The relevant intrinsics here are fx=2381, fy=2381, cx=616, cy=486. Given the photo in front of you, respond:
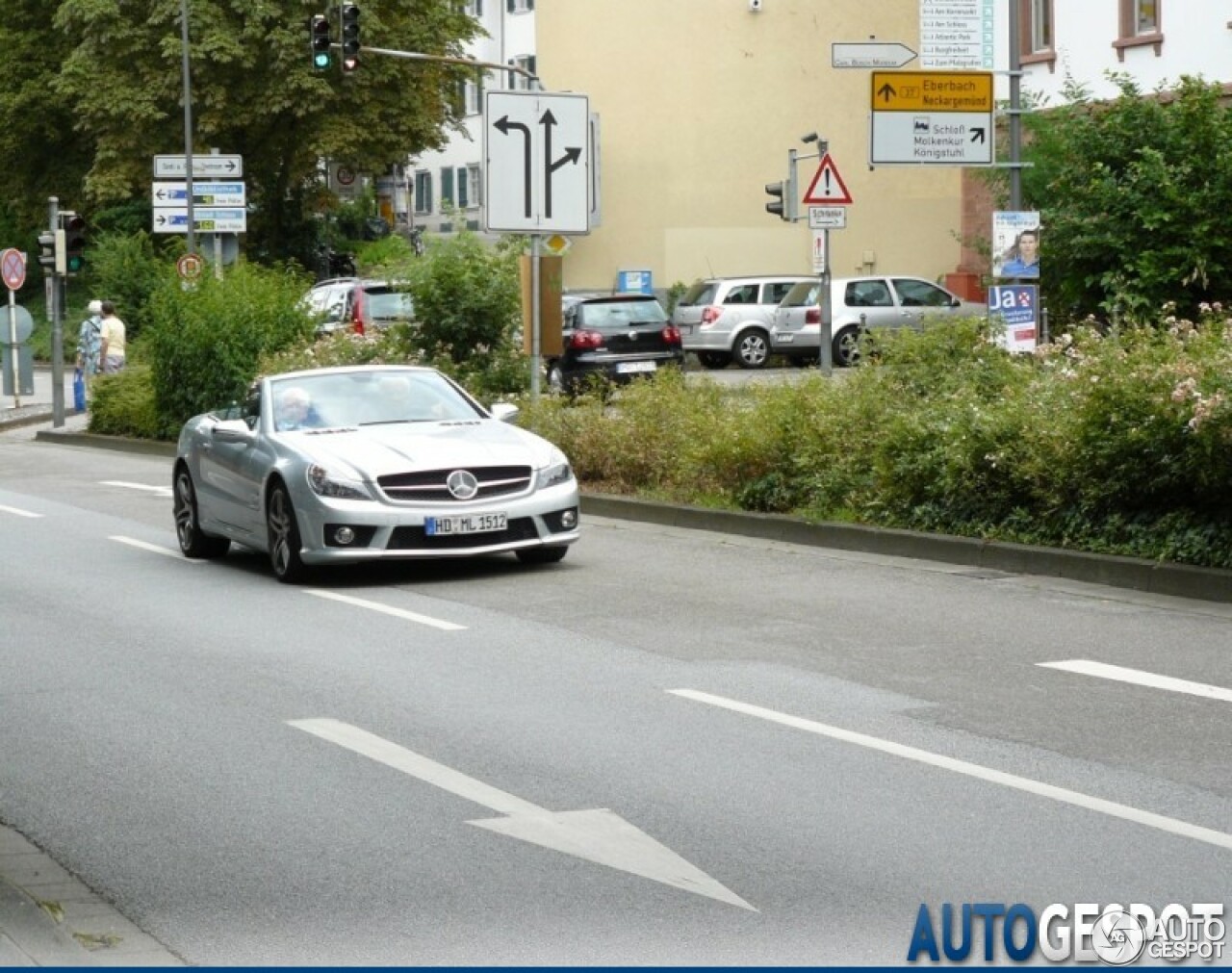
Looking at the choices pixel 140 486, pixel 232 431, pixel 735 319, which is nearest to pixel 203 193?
pixel 735 319

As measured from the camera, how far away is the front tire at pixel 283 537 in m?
14.9

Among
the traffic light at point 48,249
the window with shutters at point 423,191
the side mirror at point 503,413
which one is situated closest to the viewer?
the side mirror at point 503,413

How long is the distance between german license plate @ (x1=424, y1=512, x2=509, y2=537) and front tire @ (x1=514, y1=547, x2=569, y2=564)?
0.73 metres

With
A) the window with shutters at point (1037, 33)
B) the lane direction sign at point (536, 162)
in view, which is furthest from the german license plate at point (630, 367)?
the lane direction sign at point (536, 162)

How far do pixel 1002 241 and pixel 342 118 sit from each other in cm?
4432

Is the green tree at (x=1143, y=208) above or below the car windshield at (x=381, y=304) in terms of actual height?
above

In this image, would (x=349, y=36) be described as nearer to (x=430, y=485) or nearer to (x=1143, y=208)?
(x=1143, y=208)

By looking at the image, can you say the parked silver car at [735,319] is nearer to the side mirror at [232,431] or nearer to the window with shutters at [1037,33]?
the window with shutters at [1037,33]

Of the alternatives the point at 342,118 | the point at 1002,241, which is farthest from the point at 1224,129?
the point at 342,118

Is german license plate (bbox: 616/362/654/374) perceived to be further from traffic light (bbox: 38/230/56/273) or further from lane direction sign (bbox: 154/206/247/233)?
traffic light (bbox: 38/230/56/273)

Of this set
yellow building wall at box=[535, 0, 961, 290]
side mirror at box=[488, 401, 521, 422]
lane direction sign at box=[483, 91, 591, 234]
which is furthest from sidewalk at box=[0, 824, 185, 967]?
yellow building wall at box=[535, 0, 961, 290]

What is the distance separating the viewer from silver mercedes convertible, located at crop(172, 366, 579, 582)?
14742 mm

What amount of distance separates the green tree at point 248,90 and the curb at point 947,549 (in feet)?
141

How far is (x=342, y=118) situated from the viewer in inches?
2456
